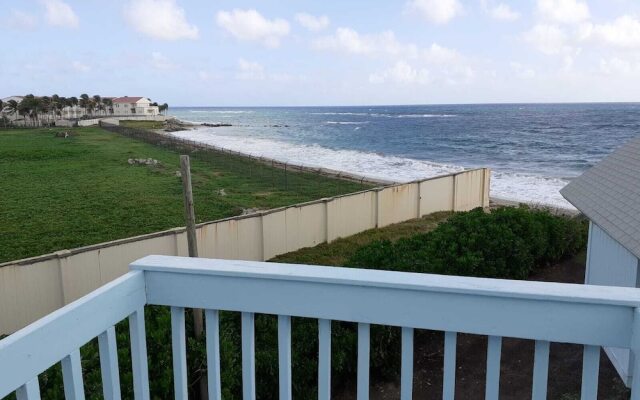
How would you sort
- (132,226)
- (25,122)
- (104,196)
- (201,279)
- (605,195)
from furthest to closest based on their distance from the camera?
(25,122) < (104,196) < (132,226) < (605,195) < (201,279)

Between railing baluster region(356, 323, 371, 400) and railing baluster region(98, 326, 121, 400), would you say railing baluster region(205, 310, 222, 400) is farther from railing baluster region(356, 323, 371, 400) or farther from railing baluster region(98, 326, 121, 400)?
railing baluster region(356, 323, 371, 400)

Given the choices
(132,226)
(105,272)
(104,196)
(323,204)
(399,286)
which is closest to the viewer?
(399,286)

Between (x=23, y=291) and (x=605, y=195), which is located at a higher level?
(x=605, y=195)

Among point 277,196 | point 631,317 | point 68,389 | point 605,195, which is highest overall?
point 631,317

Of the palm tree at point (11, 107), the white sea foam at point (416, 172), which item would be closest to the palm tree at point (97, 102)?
the palm tree at point (11, 107)

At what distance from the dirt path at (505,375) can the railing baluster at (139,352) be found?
191 inches

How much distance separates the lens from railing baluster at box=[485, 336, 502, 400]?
5.46 feet

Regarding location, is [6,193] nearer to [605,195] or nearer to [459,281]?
[605,195]

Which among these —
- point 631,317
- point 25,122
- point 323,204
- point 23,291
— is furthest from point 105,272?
point 25,122

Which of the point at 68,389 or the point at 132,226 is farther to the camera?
the point at 132,226

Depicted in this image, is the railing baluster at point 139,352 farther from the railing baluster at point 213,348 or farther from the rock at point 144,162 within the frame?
the rock at point 144,162

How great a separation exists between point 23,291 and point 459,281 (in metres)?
8.92

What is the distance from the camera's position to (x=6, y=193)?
2286 cm

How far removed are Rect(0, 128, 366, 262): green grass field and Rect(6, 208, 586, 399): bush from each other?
9838 millimetres
